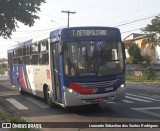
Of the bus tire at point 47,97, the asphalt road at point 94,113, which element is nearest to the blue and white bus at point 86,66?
the asphalt road at point 94,113

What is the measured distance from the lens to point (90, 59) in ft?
42.8

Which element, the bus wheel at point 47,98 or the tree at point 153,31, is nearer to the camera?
the bus wheel at point 47,98

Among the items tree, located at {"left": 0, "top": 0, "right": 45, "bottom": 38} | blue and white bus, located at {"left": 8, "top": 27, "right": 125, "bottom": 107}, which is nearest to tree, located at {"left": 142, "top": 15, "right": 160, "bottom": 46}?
tree, located at {"left": 0, "top": 0, "right": 45, "bottom": 38}

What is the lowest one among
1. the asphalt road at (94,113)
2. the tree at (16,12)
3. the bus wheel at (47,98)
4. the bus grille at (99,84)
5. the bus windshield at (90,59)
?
the asphalt road at (94,113)

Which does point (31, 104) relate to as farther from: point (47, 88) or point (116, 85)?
point (116, 85)

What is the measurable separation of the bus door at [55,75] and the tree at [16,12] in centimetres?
1035

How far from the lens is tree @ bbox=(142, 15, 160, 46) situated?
48.5 metres

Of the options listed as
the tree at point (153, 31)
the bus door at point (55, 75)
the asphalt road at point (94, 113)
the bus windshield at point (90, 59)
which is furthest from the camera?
the tree at point (153, 31)

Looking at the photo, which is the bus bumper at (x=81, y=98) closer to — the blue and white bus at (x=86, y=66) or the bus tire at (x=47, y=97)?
the blue and white bus at (x=86, y=66)

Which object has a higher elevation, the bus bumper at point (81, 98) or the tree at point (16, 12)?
the tree at point (16, 12)

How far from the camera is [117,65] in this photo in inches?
531

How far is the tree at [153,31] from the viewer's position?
48.5 m

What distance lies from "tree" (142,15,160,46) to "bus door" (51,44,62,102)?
3596cm

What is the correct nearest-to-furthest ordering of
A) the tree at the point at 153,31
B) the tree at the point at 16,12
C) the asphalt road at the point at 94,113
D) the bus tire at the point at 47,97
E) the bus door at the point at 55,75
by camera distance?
the asphalt road at the point at 94,113 → the bus door at the point at 55,75 → the bus tire at the point at 47,97 → the tree at the point at 16,12 → the tree at the point at 153,31
